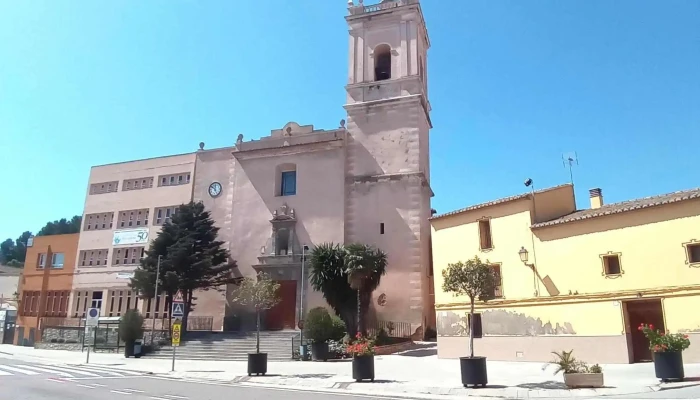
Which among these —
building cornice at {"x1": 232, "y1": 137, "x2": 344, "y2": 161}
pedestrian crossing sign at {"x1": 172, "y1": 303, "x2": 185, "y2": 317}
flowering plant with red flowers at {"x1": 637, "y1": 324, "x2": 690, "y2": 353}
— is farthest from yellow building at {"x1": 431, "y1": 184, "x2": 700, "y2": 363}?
building cornice at {"x1": 232, "y1": 137, "x2": 344, "y2": 161}

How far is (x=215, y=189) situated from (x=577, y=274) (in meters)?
25.3

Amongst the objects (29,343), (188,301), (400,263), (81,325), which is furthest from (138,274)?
(29,343)

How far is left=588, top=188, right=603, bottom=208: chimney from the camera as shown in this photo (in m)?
22.2

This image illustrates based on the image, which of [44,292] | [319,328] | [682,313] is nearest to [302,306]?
[319,328]

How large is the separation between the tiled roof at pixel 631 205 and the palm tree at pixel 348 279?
8393 millimetres

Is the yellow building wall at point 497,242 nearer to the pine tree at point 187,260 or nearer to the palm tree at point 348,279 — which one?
the palm tree at point 348,279

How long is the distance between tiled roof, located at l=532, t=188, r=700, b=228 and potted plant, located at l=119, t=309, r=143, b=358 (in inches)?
781

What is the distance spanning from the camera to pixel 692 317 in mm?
15195

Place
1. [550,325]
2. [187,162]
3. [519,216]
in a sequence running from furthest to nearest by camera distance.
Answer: [187,162], [519,216], [550,325]

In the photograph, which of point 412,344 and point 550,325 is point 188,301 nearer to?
point 412,344

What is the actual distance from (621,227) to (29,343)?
4163 cm

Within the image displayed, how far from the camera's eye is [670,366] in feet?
38.5

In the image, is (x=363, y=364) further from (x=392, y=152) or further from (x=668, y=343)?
(x=392, y=152)

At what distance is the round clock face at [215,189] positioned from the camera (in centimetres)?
3566
